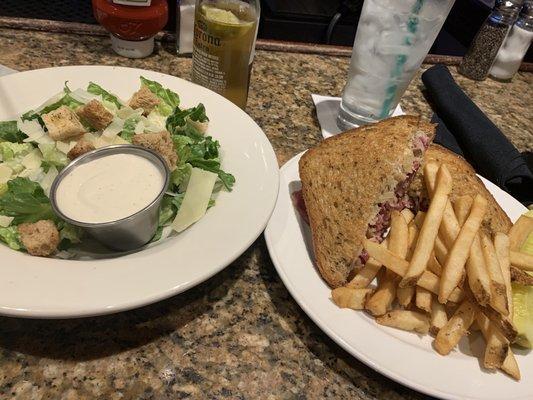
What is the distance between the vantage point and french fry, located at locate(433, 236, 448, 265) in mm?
1250

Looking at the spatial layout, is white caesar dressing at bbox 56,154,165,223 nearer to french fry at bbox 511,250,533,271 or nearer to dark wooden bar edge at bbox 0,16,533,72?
french fry at bbox 511,250,533,271

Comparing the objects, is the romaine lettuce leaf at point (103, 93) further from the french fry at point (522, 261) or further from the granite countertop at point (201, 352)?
the french fry at point (522, 261)

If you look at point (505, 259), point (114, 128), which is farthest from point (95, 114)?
point (505, 259)

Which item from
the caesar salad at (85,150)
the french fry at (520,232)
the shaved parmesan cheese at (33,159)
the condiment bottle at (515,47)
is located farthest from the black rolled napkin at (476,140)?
the shaved parmesan cheese at (33,159)

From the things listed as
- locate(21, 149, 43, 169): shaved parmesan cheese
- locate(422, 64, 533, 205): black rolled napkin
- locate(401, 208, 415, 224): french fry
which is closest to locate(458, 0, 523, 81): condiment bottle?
locate(422, 64, 533, 205): black rolled napkin

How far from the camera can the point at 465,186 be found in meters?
1.49

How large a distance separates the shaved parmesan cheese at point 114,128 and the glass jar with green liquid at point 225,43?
498 millimetres

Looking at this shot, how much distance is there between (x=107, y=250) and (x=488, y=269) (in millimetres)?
1020

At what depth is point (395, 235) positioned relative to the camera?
50.6 inches

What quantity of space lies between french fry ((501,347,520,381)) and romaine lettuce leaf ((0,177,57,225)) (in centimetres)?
123

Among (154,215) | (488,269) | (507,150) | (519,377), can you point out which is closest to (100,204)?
(154,215)

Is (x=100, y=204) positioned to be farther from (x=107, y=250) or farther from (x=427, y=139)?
(x=427, y=139)

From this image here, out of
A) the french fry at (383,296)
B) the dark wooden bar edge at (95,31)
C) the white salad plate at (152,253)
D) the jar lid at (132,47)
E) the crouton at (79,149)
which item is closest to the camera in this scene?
the white salad plate at (152,253)

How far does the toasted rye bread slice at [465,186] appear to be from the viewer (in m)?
1.43
